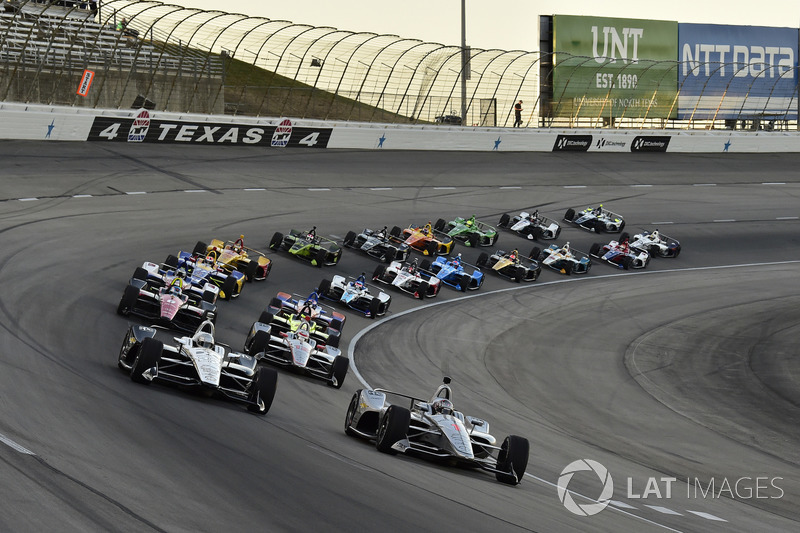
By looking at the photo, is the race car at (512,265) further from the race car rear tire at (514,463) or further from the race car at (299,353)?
the race car rear tire at (514,463)

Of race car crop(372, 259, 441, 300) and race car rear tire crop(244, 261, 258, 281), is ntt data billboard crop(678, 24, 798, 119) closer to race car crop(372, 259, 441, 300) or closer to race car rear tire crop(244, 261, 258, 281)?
race car crop(372, 259, 441, 300)

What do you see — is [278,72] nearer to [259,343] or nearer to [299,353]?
[259,343]

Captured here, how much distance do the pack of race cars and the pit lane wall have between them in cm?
1076

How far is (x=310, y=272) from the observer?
1137 inches

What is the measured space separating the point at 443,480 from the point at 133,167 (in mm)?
28498

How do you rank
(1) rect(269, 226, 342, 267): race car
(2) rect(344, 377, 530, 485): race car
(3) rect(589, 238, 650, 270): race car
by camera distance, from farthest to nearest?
(3) rect(589, 238, 650, 270): race car
(1) rect(269, 226, 342, 267): race car
(2) rect(344, 377, 530, 485): race car

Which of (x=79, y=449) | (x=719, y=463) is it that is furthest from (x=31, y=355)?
(x=719, y=463)

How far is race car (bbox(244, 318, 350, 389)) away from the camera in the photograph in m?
17.6

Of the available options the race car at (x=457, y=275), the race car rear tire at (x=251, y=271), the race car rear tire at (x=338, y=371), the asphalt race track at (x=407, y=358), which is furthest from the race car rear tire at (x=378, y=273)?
the race car rear tire at (x=338, y=371)

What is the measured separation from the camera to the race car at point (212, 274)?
2388 cm

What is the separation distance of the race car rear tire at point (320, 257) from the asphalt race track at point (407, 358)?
20.0 inches

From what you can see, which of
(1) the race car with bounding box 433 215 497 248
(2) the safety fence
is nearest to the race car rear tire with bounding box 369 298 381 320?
(1) the race car with bounding box 433 215 497 248

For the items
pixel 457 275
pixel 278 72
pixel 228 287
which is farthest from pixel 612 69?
pixel 228 287

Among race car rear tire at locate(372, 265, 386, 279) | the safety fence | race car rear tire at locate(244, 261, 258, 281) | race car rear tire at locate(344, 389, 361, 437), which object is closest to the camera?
race car rear tire at locate(344, 389, 361, 437)
